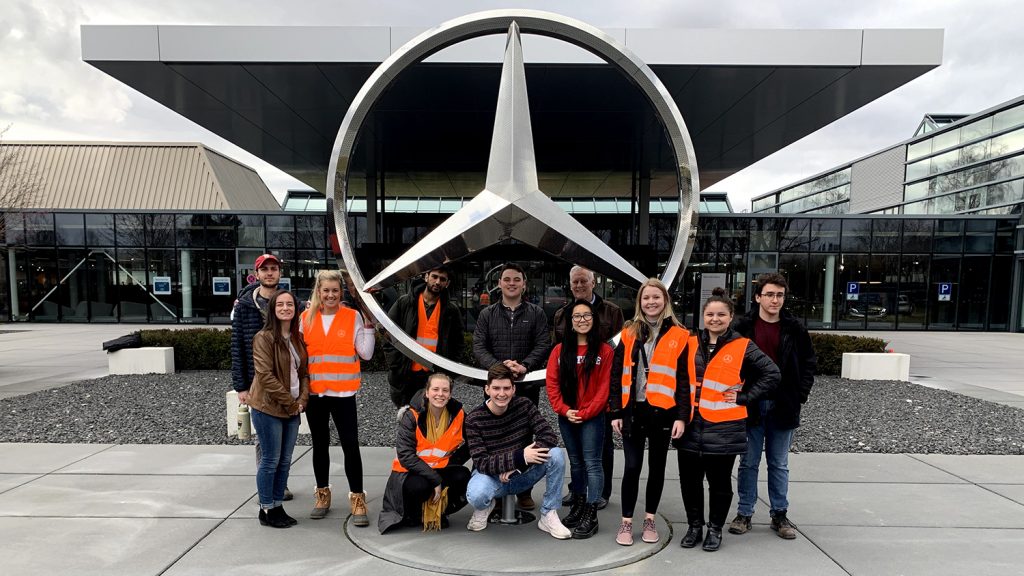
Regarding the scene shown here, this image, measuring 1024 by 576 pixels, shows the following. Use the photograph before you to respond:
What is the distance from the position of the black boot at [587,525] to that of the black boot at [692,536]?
63 cm

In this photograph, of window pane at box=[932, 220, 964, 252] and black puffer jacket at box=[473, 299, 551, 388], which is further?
window pane at box=[932, 220, 964, 252]

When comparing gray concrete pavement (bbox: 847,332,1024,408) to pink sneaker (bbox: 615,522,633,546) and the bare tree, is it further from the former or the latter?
the bare tree

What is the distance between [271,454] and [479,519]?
Result: 163 cm

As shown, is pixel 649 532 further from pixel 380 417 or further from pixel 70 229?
pixel 70 229

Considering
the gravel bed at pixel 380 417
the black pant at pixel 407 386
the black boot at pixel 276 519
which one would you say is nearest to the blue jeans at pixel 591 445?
the black pant at pixel 407 386

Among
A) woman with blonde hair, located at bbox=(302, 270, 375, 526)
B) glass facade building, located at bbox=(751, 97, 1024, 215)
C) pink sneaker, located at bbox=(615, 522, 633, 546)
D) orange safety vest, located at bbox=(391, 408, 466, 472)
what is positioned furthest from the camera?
glass facade building, located at bbox=(751, 97, 1024, 215)

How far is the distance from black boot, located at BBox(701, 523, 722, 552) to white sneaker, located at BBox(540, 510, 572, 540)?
3.15 feet

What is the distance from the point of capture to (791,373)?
399 centimetres

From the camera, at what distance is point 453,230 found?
5566 mm

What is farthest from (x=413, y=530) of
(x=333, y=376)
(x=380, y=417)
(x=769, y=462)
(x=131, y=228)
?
(x=131, y=228)

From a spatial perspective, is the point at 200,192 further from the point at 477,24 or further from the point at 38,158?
the point at 477,24

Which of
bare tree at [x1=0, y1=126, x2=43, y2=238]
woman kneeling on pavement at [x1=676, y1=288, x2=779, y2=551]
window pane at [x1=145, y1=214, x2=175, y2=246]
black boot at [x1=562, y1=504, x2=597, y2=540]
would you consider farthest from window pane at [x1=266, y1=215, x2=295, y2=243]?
woman kneeling on pavement at [x1=676, y1=288, x2=779, y2=551]

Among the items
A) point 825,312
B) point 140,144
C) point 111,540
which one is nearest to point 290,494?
point 111,540

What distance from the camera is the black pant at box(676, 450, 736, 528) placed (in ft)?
12.3
